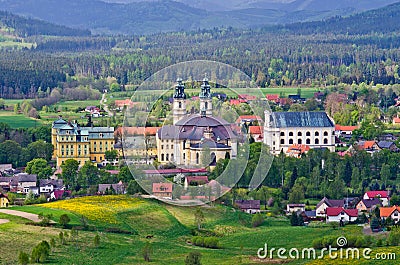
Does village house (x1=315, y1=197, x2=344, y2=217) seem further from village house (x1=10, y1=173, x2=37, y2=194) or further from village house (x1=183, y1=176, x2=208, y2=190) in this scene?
village house (x1=10, y1=173, x2=37, y2=194)

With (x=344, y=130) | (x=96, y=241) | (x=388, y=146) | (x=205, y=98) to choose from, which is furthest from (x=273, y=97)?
(x=96, y=241)

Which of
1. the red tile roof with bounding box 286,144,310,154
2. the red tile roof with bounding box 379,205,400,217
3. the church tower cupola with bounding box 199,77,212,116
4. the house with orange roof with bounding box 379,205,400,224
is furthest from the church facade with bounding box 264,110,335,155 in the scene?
the house with orange roof with bounding box 379,205,400,224

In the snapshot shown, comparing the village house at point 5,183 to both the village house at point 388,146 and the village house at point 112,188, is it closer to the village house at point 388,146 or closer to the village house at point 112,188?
the village house at point 112,188

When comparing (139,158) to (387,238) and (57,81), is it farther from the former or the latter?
(57,81)

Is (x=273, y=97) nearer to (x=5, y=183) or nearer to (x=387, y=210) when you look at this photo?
(x=5, y=183)

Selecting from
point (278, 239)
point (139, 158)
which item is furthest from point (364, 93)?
point (278, 239)
